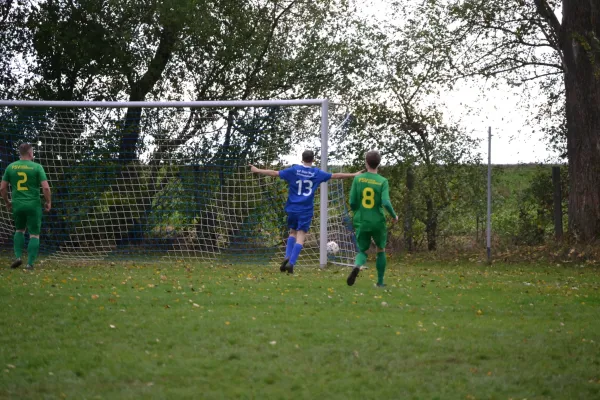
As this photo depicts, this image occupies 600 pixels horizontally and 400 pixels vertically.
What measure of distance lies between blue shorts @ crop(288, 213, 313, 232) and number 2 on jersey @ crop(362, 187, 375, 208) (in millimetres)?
2366

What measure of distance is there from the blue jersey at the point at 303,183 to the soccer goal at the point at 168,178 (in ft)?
6.46

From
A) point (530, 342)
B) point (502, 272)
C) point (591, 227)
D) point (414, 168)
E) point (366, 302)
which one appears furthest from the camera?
point (414, 168)

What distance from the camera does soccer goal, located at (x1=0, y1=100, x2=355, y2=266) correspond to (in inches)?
603

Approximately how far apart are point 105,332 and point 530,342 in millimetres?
3648

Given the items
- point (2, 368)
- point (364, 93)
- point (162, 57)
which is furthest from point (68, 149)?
point (2, 368)

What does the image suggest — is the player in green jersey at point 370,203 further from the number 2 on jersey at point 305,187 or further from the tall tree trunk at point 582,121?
the tall tree trunk at point 582,121

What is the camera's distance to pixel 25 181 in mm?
12945

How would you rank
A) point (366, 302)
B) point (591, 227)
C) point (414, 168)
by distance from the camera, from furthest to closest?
1. point (414, 168)
2. point (591, 227)
3. point (366, 302)

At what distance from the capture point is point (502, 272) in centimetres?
1410

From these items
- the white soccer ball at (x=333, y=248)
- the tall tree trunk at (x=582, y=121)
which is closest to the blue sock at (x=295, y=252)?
the white soccer ball at (x=333, y=248)

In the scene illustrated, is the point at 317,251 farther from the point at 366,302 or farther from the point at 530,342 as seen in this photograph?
the point at 530,342

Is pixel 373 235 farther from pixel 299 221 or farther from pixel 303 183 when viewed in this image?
pixel 303 183

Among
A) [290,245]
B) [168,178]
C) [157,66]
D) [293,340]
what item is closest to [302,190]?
[290,245]

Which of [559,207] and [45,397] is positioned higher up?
[559,207]
